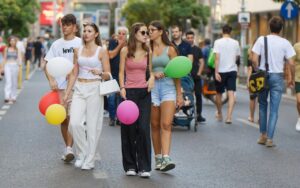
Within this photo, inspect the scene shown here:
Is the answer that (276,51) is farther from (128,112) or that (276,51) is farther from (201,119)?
(201,119)

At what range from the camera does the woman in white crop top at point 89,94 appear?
10.3 metres

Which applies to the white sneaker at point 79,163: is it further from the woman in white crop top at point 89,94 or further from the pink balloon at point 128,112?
the pink balloon at point 128,112

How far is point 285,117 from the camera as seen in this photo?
19.1 metres

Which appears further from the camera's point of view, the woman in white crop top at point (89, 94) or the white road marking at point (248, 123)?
the white road marking at point (248, 123)

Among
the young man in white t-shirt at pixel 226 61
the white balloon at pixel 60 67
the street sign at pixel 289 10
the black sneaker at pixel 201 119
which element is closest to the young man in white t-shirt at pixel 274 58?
the young man in white t-shirt at pixel 226 61

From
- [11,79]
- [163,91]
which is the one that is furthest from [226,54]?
[11,79]

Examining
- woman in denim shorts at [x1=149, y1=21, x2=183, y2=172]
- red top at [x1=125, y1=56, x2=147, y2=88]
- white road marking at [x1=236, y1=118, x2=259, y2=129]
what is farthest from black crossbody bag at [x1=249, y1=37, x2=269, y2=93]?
red top at [x1=125, y1=56, x2=147, y2=88]

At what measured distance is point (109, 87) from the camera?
33.0 ft

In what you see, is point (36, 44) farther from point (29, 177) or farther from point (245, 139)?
point (29, 177)

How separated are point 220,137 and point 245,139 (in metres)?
0.48

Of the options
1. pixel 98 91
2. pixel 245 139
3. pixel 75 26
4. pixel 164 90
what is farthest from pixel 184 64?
pixel 245 139

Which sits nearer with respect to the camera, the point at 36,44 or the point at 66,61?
the point at 66,61

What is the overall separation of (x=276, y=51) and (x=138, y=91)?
3.73 meters

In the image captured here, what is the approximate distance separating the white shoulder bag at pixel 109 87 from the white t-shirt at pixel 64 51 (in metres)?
1.14
